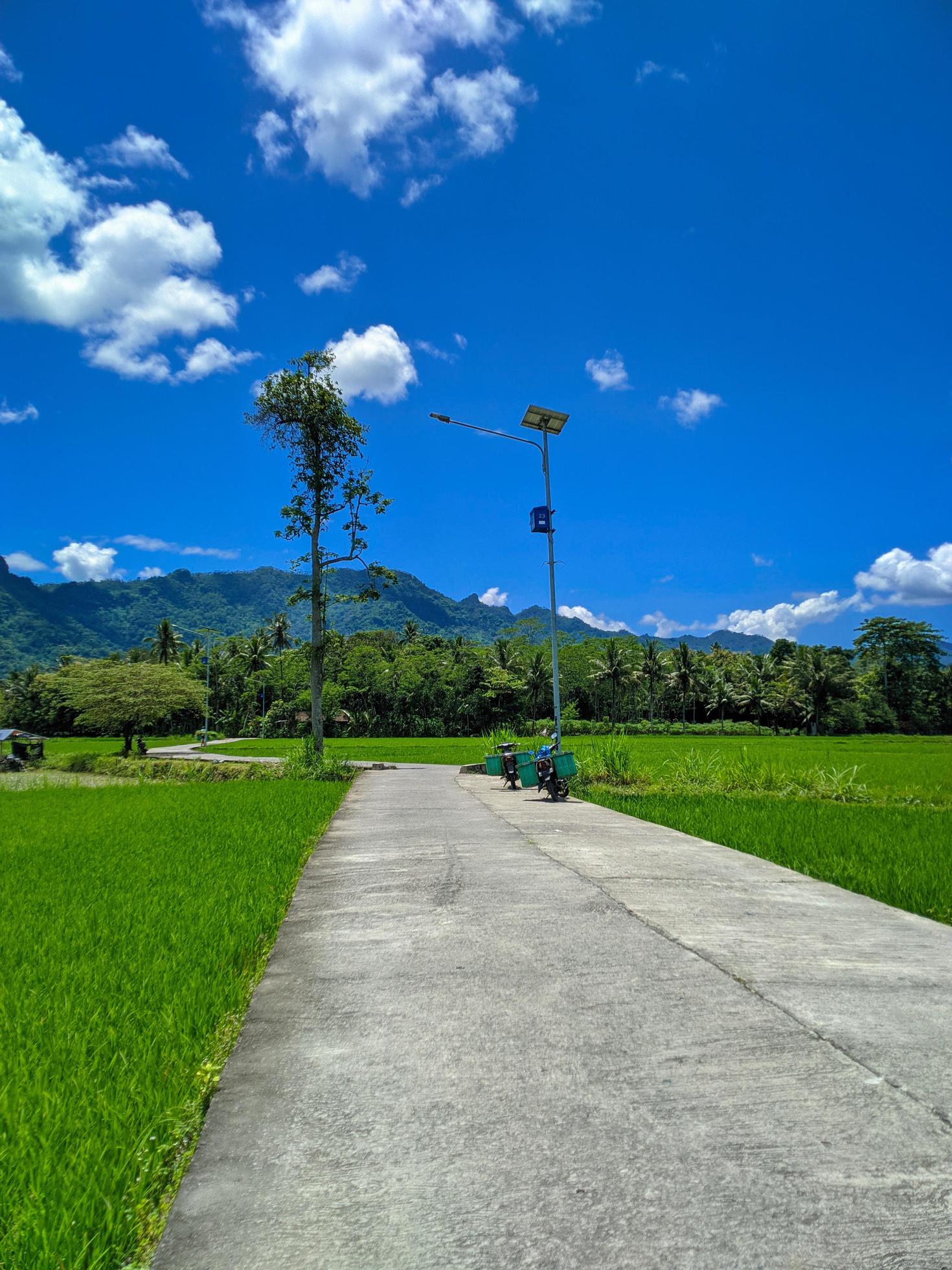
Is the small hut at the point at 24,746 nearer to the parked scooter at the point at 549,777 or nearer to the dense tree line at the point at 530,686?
the dense tree line at the point at 530,686

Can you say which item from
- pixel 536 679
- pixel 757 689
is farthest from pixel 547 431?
pixel 757 689

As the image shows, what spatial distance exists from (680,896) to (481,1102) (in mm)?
3372

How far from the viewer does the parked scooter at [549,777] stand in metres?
12.9

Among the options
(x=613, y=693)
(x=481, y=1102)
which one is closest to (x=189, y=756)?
(x=481, y=1102)

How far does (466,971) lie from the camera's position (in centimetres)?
363

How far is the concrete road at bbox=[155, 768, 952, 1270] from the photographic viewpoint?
172 centimetres

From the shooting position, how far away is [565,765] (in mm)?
12539

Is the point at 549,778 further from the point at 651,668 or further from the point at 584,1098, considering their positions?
the point at 651,668

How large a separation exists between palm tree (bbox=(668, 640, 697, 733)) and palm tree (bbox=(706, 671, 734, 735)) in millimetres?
2470

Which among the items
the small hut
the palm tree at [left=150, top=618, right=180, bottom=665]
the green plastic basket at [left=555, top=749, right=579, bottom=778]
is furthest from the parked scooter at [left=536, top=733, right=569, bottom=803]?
the palm tree at [left=150, top=618, right=180, bottom=665]

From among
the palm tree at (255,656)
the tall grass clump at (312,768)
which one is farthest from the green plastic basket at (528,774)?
the palm tree at (255,656)

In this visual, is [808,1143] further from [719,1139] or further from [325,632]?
[325,632]

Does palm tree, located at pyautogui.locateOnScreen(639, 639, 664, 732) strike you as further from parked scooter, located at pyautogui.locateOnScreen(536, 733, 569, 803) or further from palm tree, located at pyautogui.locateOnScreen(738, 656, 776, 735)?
parked scooter, located at pyautogui.locateOnScreen(536, 733, 569, 803)

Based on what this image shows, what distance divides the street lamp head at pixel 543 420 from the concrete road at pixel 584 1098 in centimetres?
1317
